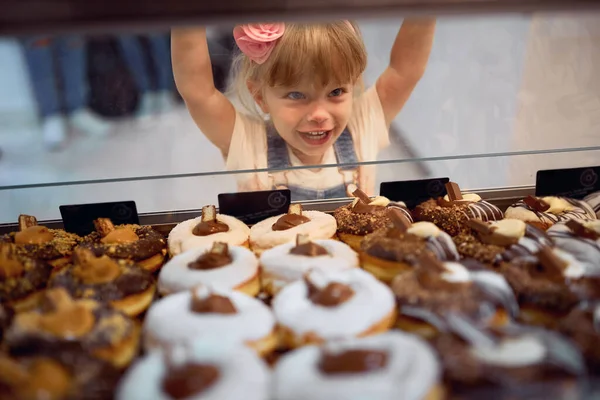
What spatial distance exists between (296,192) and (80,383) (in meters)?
1.76

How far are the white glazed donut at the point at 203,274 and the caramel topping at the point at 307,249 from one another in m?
0.20

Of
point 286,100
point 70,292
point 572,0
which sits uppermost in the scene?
point 572,0

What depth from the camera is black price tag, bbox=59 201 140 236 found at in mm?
2523

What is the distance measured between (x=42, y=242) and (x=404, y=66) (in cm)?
250

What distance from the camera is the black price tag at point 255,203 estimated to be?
265 centimetres

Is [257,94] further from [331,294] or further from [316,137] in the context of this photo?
[331,294]

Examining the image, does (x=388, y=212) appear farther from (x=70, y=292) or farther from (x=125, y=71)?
(x=125, y=71)

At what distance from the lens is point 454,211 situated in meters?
2.55

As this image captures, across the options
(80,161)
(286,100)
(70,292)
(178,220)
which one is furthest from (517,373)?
(80,161)

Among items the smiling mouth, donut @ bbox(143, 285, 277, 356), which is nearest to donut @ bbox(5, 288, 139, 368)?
donut @ bbox(143, 285, 277, 356)

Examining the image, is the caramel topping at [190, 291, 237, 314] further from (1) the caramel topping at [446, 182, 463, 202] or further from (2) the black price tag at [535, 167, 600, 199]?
(2) the black price tag at [535, 167, 600, 199]

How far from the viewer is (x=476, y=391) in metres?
1.41

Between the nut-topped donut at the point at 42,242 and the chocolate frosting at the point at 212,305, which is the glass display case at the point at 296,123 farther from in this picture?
the chocolate frosting at the point at 212,305

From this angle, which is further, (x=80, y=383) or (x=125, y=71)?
(x=125, y=71)
